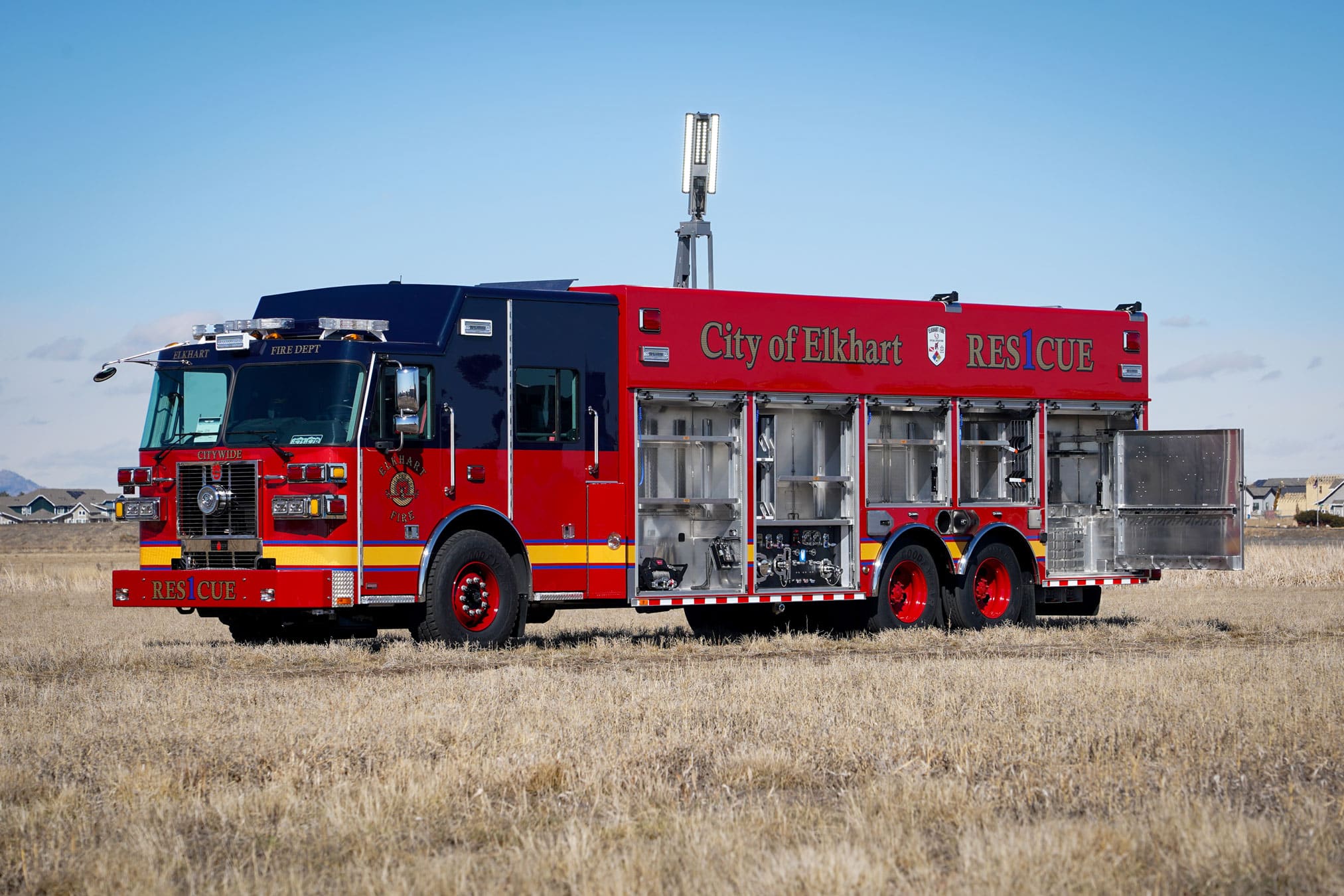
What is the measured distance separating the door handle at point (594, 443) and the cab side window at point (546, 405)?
15cm

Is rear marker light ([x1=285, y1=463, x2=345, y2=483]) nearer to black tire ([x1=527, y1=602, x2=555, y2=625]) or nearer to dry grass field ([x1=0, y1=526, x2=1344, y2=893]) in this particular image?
dry grass field ([x1=0, y1=526, x2=1344, y2=893])

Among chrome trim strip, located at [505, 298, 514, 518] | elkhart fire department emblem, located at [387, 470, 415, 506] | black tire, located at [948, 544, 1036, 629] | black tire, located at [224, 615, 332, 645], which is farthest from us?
black tire, located at [948, 544, 1036, 629]

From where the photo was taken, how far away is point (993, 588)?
19.3 metres

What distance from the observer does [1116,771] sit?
8.11 m

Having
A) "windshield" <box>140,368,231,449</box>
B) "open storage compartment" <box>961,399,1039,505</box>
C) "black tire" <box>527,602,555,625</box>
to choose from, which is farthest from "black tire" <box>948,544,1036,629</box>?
"windshield" <box>140,368,231,449</box>

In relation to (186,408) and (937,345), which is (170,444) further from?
(937,345)

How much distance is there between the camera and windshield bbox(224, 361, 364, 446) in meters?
14.7

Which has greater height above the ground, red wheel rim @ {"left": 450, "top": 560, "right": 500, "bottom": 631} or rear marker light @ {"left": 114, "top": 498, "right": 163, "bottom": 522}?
rear marker light @ {"left": 114, "top": 498, "right": 163, "bottom": 522}

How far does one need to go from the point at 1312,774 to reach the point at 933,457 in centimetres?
1070

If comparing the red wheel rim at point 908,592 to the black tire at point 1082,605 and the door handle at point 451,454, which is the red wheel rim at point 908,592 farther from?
the door handle at point 451,454

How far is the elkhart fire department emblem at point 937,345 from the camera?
18609 millimetres

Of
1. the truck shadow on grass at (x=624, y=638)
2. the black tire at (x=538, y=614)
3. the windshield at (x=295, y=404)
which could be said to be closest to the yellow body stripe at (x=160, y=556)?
the truck shadow on grass at (x=624, y=638)

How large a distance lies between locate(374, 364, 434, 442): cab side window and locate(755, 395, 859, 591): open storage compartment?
3.80m

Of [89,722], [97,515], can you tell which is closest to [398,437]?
[89,722]
